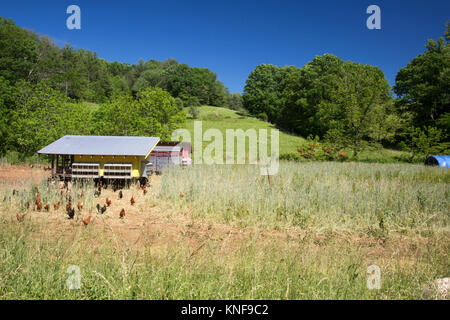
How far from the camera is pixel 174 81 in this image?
64.9 metres

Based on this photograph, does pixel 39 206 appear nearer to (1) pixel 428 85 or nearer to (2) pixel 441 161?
(2) pixel 441 161

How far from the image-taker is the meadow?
264 centimetres

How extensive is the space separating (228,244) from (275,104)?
181ft

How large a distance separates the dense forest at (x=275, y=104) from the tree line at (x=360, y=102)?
12cm

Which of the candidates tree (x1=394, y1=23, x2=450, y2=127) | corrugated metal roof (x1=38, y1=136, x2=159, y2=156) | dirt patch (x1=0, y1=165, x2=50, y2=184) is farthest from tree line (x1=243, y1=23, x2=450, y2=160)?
dirt patch (x1=0, y1=165, x2=50, y2=184)

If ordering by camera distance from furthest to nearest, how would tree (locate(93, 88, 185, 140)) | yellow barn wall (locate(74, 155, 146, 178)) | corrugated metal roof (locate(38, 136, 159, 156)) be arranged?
tree (locate(93, 88, 185, 140))
yellow barn wall (locate(74, 155, 146, 178))
corrugated metal roof (locate(38, 136, 159, 156))

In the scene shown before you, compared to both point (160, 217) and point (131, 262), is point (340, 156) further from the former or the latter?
point (131, 262)

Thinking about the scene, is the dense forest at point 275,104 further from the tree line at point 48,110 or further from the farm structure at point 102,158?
the farm structure at point 102,158

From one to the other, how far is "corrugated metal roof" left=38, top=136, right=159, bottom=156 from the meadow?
1.41 meters

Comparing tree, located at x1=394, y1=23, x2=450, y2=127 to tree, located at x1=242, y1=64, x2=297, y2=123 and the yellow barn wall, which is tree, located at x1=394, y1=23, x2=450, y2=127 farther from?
the yellow barn wall

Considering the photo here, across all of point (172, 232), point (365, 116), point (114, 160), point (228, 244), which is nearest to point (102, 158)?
point (114, 160)

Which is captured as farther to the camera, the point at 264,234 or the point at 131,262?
the point at 264,234

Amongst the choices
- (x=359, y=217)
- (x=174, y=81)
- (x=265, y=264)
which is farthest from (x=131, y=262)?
(x=174, y=81)
